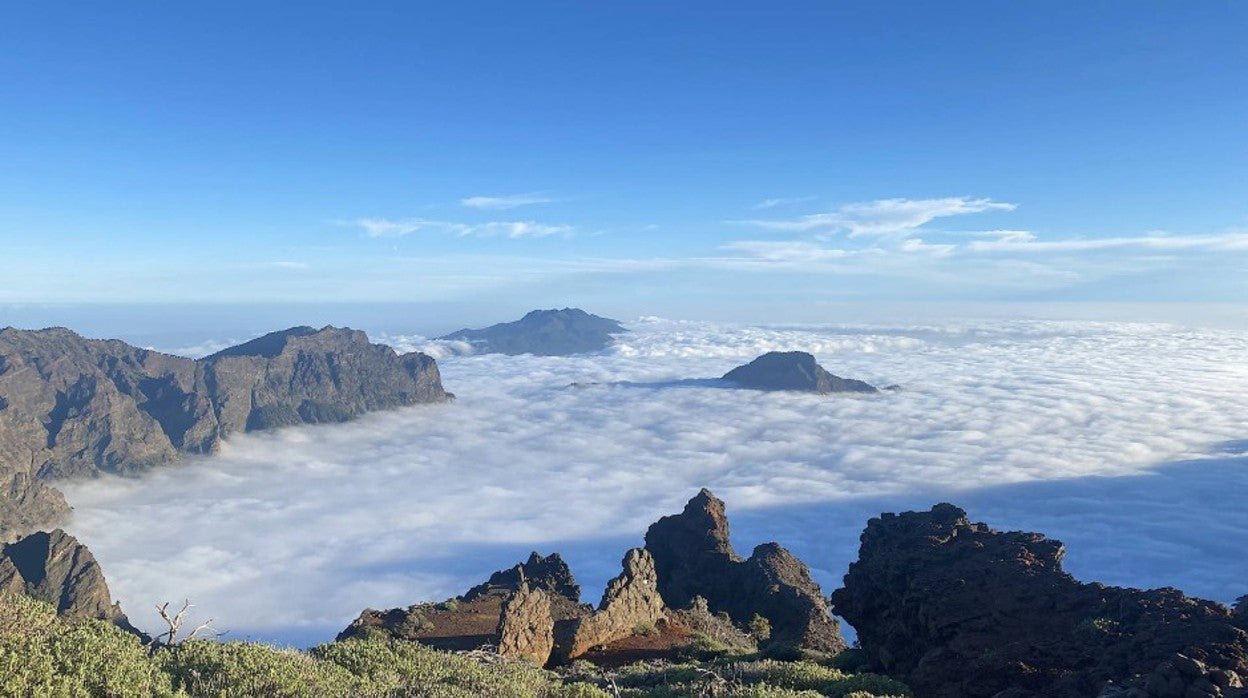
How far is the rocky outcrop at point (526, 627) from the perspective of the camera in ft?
98.7

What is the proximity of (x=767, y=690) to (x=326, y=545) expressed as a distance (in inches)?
7027

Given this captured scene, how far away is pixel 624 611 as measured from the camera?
36.8m

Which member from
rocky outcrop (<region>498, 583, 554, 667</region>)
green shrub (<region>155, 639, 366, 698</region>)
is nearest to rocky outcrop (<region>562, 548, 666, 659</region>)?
rocky outcrop (<region>498, 583, 554, 667</region>)

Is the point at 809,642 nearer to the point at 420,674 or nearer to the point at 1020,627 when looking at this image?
the point at 1020,627

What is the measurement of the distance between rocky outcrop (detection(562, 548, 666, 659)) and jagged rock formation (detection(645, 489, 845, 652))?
339 inches

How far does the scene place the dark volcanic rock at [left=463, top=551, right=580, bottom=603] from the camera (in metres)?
45.2

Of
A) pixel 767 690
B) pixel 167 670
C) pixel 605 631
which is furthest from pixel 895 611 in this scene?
pixel 167 670

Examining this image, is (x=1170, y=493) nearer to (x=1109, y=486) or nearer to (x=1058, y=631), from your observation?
(x=1109, y=486)

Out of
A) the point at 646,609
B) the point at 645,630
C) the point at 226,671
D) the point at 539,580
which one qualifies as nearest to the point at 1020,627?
the point at 226,671

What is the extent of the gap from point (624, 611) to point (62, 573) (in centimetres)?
9626

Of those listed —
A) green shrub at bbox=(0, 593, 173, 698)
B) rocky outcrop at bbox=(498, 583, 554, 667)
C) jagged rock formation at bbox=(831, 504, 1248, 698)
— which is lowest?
rocky outcrop at bbox=(498, 583, 554, 667)

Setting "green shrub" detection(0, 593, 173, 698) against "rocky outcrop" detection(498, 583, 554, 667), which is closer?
"green shrub" detection(0, 593, 173, 698)

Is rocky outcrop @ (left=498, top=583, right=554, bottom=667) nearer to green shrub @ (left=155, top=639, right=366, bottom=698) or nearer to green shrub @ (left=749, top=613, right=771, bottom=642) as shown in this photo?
green shrub @ (left=749, top=613, right=771, bottom=642)

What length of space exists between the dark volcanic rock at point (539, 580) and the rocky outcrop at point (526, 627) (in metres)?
10.4
